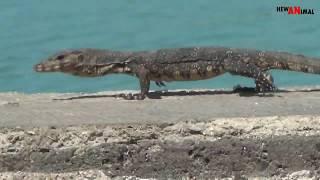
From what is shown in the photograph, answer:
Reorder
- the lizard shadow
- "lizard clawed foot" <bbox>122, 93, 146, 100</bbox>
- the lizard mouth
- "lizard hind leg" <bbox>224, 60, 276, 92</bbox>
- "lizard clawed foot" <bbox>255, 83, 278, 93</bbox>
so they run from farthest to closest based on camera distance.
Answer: the lizard mouth → "lizard hind leg" <bbox>224, 60, 276, 92</bbox> → "lizard clawed foot" <bbox>255, 83, 278, 93</bbox> → the lizard shadow → "lizard clawed foot" <bbox>122, 93, 146, 100</bbox>

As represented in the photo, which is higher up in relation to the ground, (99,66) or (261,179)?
(99,66)

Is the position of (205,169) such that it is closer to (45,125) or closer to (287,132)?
(287,132)

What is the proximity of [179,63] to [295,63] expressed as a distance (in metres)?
0.65

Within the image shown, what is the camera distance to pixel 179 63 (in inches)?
199

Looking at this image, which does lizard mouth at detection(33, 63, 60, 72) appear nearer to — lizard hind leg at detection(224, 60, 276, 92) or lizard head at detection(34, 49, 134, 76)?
lizard head at detection(34, 49, 134, 76)

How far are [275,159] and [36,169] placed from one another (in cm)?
84

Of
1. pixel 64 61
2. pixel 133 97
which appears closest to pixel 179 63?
pixel 64 61

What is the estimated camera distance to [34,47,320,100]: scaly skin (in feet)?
16.3

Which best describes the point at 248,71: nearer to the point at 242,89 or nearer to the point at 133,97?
the point at 242,89

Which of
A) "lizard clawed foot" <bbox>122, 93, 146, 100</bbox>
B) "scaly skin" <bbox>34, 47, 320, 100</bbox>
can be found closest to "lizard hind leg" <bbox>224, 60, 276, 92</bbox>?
"scaly skin" <bbox>34, 47, 320, 100</bbox>

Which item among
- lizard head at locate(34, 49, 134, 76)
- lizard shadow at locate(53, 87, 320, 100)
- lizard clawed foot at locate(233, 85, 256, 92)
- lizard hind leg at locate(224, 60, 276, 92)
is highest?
lizard head at locate(34, 49, 134, 76)

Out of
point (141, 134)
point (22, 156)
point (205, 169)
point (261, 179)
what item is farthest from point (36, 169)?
point (261, 179)

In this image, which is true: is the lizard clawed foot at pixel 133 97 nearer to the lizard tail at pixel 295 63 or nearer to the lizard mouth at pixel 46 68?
the lizard mouth at pixel 46 68

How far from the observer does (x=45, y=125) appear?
3.30 meters
